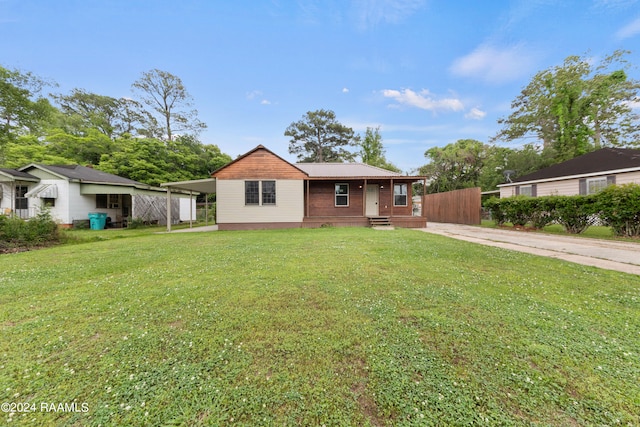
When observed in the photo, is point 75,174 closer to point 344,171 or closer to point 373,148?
point 344,171

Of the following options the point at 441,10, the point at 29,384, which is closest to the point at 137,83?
the point at 441,10

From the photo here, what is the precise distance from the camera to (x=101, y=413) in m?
1.44

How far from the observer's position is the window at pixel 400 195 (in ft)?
47.2

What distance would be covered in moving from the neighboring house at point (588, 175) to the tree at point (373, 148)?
561 inches

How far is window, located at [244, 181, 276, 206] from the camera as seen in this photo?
12.8 meters

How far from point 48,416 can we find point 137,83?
100ft

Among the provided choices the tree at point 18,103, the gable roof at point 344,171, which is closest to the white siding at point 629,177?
the gable roof at point 344,171

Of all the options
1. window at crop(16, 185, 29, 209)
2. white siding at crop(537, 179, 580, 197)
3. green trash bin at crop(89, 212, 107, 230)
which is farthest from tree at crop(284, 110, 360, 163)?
window at crop(16, 185, 29, 209)

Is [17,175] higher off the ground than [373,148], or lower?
lower

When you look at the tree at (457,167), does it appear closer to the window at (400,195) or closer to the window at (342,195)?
the window at (400,195)

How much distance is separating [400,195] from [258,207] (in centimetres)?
856

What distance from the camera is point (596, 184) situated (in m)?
13.5

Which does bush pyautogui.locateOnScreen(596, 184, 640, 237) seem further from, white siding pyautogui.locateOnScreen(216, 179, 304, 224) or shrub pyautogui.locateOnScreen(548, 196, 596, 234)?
white siding pyautogui.locateOnScreen(216, 179, 304, 224)

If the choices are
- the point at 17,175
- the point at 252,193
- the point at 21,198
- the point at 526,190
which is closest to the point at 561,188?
the point at 526,190
